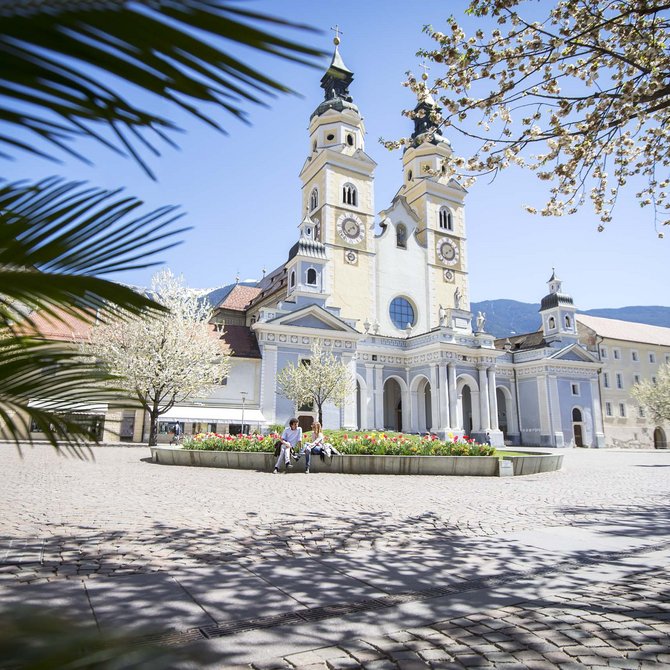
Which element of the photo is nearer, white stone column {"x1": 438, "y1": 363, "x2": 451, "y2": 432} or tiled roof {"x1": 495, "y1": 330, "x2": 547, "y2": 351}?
white stone column {"x1": 438, "y1": 363, "x2": 451, "y2": 432}

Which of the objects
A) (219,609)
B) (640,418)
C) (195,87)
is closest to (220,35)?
(195,87)

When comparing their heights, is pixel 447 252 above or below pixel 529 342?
above

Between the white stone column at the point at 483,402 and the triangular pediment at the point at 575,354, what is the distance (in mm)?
8564

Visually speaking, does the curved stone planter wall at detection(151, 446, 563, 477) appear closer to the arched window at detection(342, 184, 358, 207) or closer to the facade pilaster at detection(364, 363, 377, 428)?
the facade pilaster at detection(364, 363, 377, 428)

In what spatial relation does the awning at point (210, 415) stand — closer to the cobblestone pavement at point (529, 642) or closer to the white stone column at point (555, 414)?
the white stone column at point (555, 414)

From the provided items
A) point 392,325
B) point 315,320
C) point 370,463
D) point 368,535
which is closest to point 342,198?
point 392,325

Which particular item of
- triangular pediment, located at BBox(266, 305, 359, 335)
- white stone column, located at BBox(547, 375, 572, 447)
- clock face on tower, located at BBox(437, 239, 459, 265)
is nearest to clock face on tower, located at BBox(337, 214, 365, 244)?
clock face on tower, located at BBox(437, 239, 459, 265)

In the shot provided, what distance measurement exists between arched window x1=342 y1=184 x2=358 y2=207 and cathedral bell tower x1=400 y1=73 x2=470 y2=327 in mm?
6903

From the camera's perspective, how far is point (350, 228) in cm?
4172

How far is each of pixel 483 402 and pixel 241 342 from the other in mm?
18469

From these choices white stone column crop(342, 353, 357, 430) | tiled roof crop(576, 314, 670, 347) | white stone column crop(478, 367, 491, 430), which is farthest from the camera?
tiled roof crop(576, 314, 670, 347)

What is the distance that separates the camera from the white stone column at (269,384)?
3275cm

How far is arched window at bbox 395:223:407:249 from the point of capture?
149 ft

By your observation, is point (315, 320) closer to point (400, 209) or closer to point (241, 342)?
point (241, 342)
